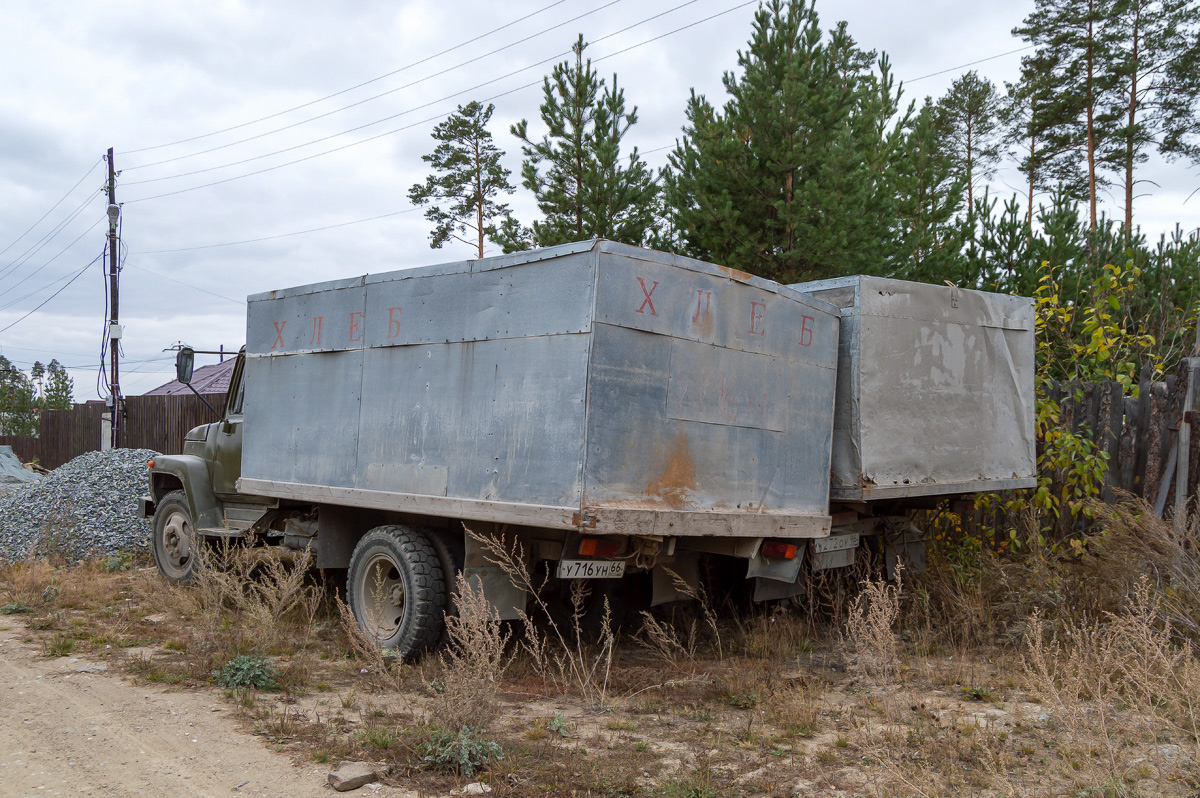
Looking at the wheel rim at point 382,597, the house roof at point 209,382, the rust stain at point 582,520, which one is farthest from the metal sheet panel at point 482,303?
the house roof at point 209,382

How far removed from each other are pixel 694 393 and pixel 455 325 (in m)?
1.69

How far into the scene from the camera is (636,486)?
5.02 m

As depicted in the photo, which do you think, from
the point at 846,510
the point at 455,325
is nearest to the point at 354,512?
the point at 455,325

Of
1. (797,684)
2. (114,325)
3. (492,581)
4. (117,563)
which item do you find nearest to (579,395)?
(492,581)

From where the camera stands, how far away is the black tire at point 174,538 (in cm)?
914

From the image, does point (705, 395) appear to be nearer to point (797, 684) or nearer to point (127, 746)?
point (797, 684)

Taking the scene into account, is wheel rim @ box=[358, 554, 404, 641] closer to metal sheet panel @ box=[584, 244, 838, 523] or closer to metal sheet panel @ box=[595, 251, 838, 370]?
metal sheet panel @ box=[584, 244, 838, 523]

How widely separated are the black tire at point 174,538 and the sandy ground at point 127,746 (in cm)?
318

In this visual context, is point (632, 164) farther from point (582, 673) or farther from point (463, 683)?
point (463, 683)

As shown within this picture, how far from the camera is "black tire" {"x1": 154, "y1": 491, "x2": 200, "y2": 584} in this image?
9.14 meters

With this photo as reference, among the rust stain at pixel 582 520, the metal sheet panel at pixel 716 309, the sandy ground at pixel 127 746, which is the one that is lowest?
the sandy ground at pixel 127 746

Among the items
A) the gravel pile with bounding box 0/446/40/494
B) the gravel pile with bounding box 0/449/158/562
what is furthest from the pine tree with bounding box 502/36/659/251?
the gravel pile with bounding box 0/446/40/494

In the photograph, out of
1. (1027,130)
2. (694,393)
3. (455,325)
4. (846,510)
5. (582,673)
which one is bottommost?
(582,673)

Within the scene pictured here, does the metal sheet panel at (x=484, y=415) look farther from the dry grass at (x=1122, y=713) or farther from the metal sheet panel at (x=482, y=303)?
the dry grass at (x=1122, y=713)
